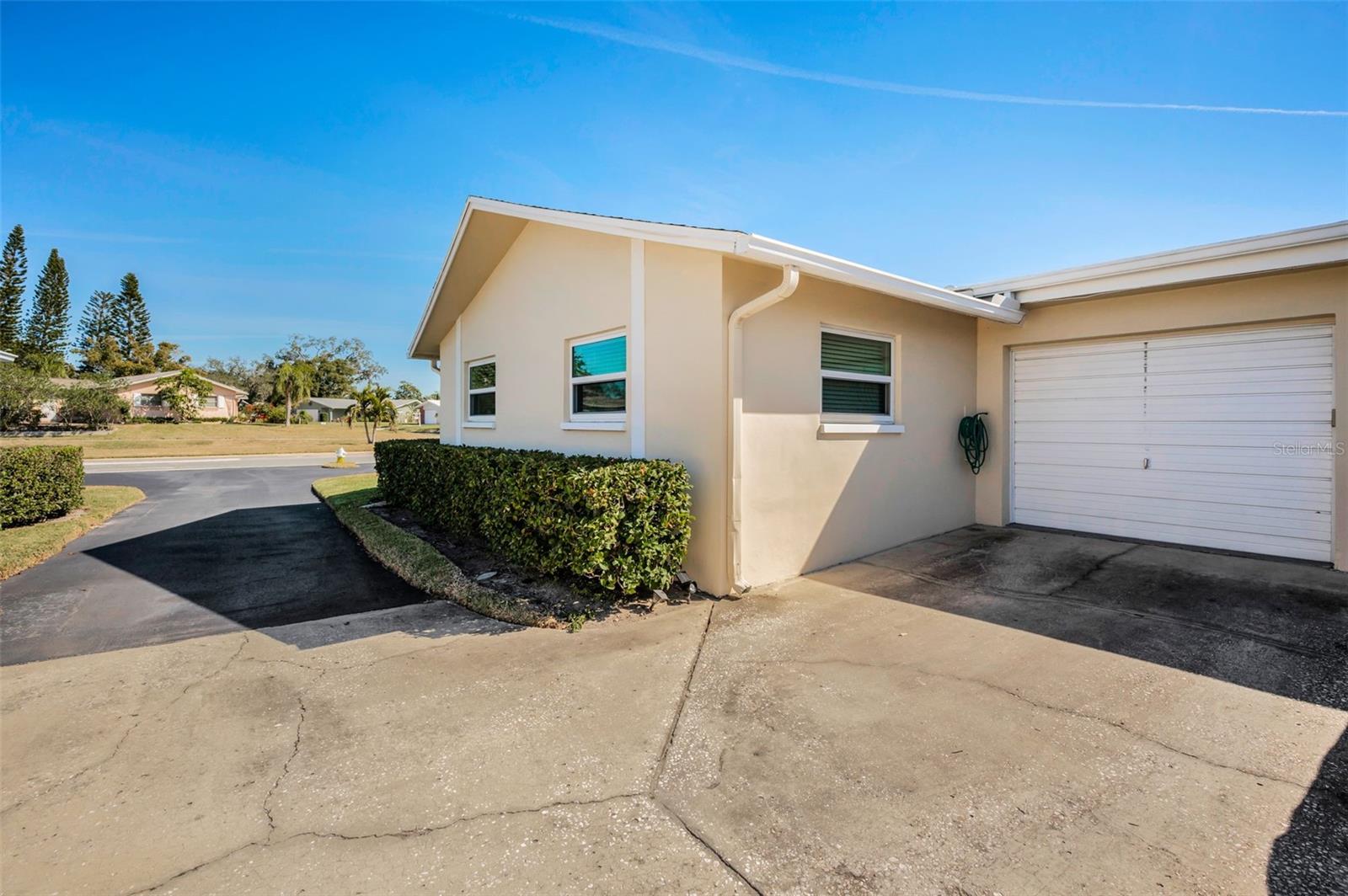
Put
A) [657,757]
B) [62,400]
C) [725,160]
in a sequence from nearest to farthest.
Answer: [657,757]
[725,160]
[62,400]

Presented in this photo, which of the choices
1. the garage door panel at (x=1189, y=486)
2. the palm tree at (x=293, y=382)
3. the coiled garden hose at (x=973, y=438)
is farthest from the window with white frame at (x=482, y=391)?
the palm tree at (x=293, y=382)

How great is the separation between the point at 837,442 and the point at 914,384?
189cm

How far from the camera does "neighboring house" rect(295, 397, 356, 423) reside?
207 ft

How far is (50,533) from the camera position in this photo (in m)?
8.07

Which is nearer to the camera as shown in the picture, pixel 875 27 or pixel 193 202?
pixel 875 27

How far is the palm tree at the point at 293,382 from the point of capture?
47.6m

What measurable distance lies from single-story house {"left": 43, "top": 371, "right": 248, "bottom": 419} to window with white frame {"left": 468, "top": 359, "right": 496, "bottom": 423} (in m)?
42.9

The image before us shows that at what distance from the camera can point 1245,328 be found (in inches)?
251

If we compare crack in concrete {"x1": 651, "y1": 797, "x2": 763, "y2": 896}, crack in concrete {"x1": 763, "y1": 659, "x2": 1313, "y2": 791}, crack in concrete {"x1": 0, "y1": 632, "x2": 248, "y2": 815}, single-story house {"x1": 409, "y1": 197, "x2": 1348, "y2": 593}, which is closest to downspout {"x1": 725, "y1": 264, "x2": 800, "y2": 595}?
single-story house {"x1": 409, "y1": 197, "x2": 1348, "y2": 593}

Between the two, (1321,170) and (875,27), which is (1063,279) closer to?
(1321,170)

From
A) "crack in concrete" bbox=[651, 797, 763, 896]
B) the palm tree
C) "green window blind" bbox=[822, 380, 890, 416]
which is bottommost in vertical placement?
"crack in concrete" bbox=[651, 797, 763, 896]

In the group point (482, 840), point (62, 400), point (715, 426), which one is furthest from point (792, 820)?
point (62, 400)

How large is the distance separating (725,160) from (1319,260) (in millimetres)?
7284

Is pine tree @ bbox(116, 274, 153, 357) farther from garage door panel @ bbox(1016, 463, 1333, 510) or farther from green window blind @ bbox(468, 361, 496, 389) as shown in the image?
garage door panel @ bbox(1016, 463, 1333, 510)
